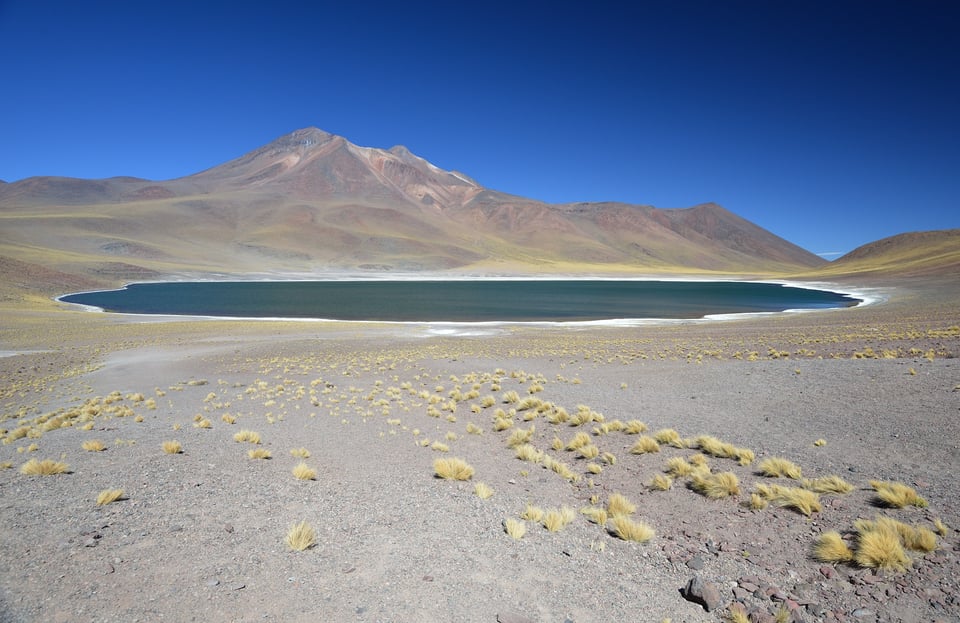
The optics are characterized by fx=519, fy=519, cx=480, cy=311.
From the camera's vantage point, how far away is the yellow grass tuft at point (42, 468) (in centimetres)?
725

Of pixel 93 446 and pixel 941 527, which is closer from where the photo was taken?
pixel 941 527

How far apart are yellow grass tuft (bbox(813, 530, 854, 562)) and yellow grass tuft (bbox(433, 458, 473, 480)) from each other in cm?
448

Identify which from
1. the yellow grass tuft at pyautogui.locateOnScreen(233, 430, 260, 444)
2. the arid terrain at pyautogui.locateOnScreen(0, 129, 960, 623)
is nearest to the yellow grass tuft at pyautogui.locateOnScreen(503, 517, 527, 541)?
the arid terrain at pyautogui.locateOnScreen(0, 129, 960, 623)

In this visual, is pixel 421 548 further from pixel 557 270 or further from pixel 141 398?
pixel 557 270

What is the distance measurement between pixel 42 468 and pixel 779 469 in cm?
1041

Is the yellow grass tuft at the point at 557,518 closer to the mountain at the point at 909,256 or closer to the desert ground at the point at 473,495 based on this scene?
the desert ground at the point at 473,495

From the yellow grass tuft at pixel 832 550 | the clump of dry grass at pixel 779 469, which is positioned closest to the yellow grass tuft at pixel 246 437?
the clump of dry grass at pixel 779 469

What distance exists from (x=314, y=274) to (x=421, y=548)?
131 meters

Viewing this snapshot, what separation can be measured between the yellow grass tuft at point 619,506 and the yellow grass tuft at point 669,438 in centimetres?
256

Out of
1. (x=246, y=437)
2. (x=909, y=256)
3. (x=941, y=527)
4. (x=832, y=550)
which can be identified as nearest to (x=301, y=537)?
(x=246, y=437)

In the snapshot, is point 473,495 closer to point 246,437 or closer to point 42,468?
point 246,437

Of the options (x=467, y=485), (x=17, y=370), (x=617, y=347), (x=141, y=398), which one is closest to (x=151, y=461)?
(x=467, y=485)

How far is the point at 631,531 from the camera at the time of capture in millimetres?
5883

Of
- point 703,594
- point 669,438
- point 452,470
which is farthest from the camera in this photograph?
point 669,438
